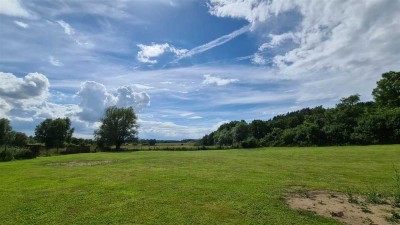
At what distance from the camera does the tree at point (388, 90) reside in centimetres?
7706

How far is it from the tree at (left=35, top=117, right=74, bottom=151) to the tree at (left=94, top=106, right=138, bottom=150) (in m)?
31.3

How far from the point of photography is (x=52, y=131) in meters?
111

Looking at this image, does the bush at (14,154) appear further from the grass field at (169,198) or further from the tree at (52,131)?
the tree at (52,131)

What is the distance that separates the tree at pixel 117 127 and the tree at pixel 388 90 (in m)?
63.3

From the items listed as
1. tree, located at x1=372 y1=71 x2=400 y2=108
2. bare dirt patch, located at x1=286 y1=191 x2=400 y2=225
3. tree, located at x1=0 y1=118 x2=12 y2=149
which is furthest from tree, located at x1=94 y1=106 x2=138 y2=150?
bare dirt patch, located at x1=286 y1=191 x2=400 y2=225

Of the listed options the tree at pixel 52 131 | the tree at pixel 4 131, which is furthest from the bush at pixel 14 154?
the tree at pixel 52 131

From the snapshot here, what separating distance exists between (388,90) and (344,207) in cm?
7983

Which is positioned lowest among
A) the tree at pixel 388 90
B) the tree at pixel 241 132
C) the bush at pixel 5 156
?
the bush at pixel 5 156

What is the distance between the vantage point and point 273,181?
56.2 feet

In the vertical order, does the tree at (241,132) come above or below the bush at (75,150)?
above

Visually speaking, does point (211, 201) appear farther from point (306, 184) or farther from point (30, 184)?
point (30, 184)

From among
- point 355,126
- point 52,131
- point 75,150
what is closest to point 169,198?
point 75,150

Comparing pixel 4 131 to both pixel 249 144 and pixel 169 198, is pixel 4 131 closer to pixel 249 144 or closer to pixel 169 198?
pixel 249 144

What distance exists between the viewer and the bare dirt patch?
9.80 metres
